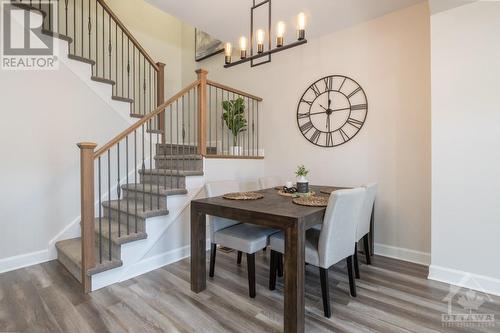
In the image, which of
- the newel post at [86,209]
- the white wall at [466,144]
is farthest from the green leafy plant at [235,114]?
the white wall at [466,144]

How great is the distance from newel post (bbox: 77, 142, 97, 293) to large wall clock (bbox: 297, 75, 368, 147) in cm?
255

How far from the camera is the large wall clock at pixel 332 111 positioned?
3.10 meters

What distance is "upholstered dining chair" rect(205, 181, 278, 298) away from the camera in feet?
6.66

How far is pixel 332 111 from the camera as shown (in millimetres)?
3264

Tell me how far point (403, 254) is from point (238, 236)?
196 centimetres

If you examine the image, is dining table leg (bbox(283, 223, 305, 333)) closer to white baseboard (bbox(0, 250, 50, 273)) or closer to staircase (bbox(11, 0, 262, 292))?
staircase (bbox(11, 0, 262, 292))

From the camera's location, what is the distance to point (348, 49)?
10.4 feet

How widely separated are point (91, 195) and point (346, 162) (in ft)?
9.09

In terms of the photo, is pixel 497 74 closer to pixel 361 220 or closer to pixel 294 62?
pixel 361 220

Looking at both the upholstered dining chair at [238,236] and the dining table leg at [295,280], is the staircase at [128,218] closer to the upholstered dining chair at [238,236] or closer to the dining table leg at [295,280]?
the upholstered dining chair at [238,236]

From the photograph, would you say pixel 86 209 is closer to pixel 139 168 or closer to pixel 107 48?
pixel 139 168

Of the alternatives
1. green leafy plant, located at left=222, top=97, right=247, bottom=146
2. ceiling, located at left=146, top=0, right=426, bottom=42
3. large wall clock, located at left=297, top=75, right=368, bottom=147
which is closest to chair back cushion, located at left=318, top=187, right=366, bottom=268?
large wall clock, located at left=297, top=75, right=368, bottom=147

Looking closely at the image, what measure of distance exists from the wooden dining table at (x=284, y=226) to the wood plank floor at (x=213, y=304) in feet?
0.62

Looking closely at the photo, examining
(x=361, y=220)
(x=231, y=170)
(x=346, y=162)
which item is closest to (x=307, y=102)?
(x=346, y=162)
